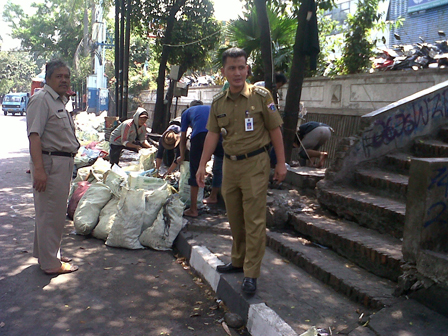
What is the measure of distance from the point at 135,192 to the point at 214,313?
→ 208 cm

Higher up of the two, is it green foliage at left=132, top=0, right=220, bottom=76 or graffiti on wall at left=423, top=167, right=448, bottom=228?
Answer: green foliage at left=132, top=0, right=220, bottom=76

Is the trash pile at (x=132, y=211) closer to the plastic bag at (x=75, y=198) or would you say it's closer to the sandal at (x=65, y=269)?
the plastic bag at (x=75, y=198)

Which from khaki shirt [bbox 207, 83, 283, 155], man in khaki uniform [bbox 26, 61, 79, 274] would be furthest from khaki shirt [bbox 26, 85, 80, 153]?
khaki shirt [bbox 207, 83, 283, 155]

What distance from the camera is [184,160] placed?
6.34 m

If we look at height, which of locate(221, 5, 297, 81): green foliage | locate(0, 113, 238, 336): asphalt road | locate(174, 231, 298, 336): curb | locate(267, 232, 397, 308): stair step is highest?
locate(221, 5, 297, 81): green foliage

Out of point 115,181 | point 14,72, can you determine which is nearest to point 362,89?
point 115,181

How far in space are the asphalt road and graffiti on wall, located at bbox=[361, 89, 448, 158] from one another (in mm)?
2796

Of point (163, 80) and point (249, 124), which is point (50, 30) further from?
point (249, 124)

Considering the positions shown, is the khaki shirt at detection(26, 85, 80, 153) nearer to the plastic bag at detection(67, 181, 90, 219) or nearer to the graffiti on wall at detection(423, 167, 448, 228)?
the plastic bag at detection(67, 181, 90, 219)

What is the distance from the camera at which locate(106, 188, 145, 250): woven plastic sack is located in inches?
203

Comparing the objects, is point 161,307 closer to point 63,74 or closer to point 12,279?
point 12,279

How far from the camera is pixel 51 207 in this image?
14.0 ft

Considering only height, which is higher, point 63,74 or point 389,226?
point 63,74

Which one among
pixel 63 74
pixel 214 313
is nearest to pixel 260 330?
pixel 214 313
